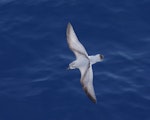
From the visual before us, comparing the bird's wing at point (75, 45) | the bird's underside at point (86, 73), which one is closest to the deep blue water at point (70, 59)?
the bird's underside at point (86, 73)

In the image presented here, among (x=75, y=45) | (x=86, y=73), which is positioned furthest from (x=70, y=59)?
(x=86, y=73)

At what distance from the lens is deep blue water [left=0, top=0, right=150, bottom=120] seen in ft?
65.4

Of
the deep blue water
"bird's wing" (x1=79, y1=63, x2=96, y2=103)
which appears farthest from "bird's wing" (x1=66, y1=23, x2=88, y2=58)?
the deep blue water

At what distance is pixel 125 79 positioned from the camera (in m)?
20.9

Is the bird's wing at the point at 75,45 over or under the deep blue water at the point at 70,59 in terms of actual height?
over

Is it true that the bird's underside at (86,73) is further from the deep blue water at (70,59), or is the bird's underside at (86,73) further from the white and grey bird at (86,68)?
the deep blue water at (70,59)

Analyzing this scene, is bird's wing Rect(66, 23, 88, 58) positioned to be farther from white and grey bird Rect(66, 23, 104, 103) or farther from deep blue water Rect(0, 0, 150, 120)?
deep blue water Rect(0, 0, 150, 120)

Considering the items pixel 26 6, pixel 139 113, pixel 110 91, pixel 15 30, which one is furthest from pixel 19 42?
pixel 139 113

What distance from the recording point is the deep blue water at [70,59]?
1994 centimetres

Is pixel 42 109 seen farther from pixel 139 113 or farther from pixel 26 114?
pixel 139 113

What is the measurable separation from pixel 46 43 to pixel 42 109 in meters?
3.50

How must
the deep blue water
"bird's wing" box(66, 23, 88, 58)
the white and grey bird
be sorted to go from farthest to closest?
the deep blue water < "bird's wing" box(66, 23, 88, 58) < the white and grey bird

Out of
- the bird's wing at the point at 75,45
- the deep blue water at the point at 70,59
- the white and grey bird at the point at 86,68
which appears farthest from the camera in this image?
the deep blue water at the point at 70,59

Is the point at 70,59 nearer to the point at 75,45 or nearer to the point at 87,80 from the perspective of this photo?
the point at 75,45
